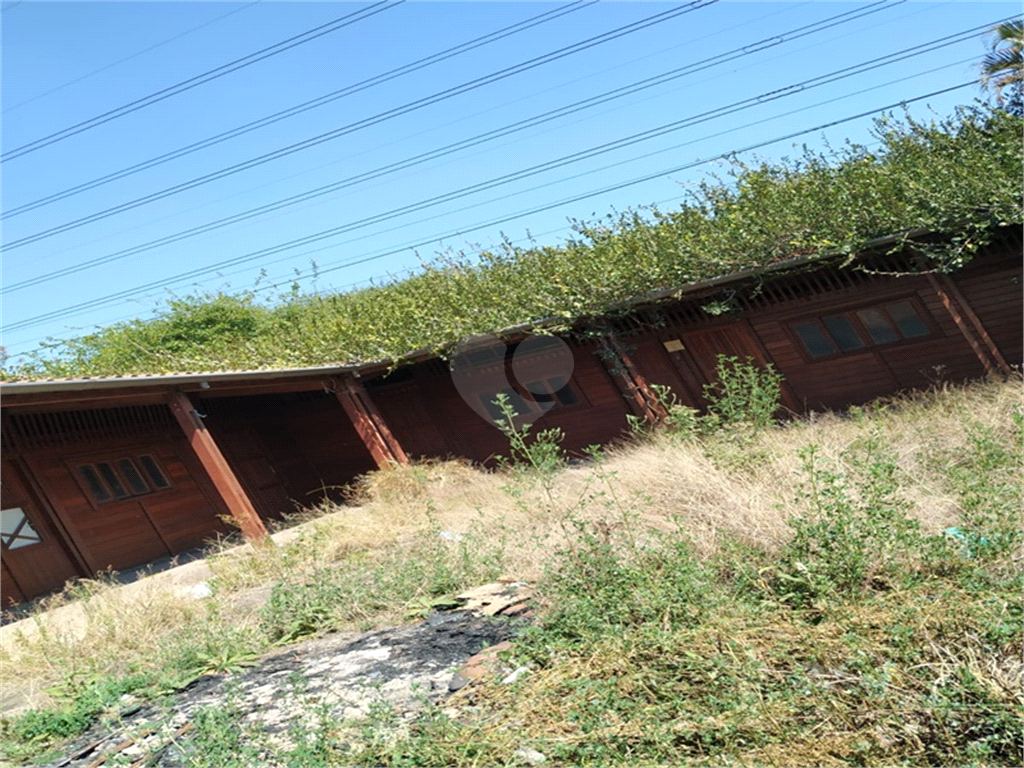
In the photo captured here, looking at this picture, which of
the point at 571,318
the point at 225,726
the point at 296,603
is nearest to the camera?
the point at 225,726

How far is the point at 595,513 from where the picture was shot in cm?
826

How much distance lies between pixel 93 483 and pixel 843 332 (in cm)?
1205

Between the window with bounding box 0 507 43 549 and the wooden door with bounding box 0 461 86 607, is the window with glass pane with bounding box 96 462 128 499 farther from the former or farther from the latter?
the window with bounding box 0 507 43 549

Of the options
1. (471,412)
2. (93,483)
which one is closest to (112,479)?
(93,483)

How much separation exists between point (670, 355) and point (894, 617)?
10.4 m

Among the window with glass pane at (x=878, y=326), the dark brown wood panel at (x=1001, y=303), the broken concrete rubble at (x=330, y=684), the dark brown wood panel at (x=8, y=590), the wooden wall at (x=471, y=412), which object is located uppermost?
the dark brown wood panel at (x=8, y=590)

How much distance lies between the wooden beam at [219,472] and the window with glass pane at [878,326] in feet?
29.8

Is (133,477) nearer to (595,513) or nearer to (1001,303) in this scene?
(595,513)

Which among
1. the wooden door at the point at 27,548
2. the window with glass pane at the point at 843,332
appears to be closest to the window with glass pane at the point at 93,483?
the wooden door at the point at 27,548

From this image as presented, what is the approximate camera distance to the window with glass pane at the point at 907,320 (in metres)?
13.0

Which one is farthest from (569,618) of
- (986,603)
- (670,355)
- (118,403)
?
(670,355)

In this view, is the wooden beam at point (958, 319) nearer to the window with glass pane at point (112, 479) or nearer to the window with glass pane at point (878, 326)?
the window with glass pane at point (878, 326)

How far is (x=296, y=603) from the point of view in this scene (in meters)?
7.88

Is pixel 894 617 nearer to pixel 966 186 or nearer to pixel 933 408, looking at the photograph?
pixel 933 408
